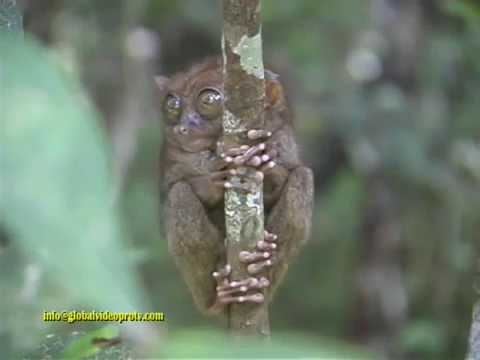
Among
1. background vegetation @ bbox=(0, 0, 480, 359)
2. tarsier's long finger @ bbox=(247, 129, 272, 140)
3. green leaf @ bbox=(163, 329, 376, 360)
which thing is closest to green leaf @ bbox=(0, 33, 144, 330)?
green leaf @ bbox=(163, 329, 376, 360)

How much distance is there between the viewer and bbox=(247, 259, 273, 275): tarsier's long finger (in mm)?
3629

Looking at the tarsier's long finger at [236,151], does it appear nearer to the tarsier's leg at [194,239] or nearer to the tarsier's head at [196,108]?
the tarsier's leg at [194,239]

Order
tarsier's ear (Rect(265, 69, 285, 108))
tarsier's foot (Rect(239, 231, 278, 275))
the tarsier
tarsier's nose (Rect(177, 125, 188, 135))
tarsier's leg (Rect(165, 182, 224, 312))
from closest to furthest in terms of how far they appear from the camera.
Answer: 1. tarsier's foot (Rect(239, 231, 278, 275))
2. the tarsier
3. tarsier's leg (Rect(165, 182, 224, 312))
4. tarsier's ear (Rect(265, 69, 285, 108))
5. tarsier's nose (Rect(177, 125, 188, 135))

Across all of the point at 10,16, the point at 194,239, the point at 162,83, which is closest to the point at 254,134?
the point at 194,239

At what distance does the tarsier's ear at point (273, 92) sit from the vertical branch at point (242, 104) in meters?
1.17

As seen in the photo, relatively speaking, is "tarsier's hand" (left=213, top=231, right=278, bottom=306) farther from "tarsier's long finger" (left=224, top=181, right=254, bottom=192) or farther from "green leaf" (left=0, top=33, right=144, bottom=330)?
"green leaf" (left=0, top=33, right=144, bottom=330)

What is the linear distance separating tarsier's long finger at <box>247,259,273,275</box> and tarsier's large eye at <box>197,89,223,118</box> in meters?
1.18

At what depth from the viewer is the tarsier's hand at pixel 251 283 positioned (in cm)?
364

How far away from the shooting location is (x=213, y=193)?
4258mm

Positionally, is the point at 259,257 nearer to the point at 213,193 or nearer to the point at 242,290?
the point at 242,290

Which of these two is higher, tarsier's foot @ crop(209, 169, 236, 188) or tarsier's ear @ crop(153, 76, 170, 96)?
tarsier's ear @ crop(153, 76, 170, 96)

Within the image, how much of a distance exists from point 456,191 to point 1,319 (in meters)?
9.50

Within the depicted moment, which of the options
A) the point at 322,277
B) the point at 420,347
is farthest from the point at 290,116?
the point at 322,277

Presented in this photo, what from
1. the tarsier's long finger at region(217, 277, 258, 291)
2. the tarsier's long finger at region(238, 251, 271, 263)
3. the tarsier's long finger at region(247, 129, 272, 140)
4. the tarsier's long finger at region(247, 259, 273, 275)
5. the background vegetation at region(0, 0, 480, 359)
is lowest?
the background vegetation at region(0, 0, 480, 359)
